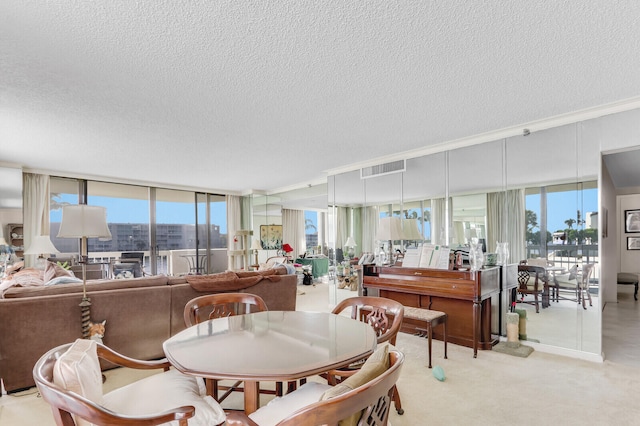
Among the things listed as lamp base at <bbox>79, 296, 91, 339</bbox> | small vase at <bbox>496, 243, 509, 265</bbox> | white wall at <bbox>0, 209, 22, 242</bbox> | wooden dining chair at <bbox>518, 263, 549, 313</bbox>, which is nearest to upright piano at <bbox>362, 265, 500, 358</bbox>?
small vase at <bbox>496, 243, 509, 265</bbox>

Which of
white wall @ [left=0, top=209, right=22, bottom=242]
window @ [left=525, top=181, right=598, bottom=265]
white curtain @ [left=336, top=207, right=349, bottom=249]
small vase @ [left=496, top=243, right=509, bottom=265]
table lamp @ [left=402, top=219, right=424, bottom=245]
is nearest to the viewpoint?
window @ [left=525, top=181, right=598, bottom=265]

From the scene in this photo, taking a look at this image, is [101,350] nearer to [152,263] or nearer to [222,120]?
[222,120]

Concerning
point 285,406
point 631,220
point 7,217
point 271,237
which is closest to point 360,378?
point 285,406

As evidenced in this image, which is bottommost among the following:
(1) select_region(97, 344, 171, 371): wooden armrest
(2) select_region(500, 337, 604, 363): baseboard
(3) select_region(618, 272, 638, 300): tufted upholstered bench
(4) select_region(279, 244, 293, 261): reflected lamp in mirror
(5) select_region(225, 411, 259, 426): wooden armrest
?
(2) select_region(500, 337, 604, 363): baseboard

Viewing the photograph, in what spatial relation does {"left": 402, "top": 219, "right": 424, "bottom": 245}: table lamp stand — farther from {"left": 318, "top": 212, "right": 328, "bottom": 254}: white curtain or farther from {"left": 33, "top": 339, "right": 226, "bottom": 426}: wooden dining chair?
{"left": 318, "top": 212, "right": 328, "bottom": 254}: white curtain

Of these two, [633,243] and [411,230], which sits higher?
[411,230]

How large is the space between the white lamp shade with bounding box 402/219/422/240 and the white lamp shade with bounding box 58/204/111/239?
11.7 ft

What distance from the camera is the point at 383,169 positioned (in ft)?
16.8

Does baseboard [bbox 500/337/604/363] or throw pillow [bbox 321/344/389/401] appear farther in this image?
baseboard [bbox 500/337/604/363]

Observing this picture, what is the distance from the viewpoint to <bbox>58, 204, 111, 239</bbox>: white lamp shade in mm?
2779

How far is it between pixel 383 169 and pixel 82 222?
3856mm

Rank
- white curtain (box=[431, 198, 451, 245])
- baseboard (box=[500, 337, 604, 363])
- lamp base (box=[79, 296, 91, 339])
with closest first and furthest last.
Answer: lamp base (box=[79, 296, 91, 339]), baseboard (box=[500, 337, 604, 363]), white curtain (box=[431, 198, 451, 245])

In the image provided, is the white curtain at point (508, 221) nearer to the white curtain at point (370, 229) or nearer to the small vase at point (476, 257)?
the small vase at point (476, 257)

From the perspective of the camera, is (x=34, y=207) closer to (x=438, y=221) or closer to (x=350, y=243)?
(x=350, y=243)
